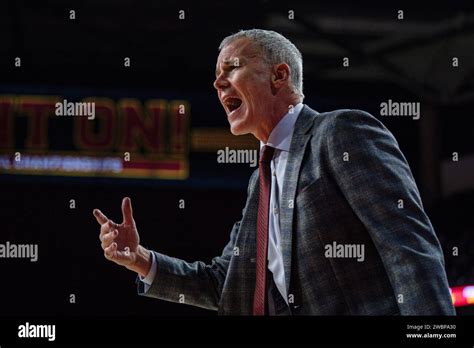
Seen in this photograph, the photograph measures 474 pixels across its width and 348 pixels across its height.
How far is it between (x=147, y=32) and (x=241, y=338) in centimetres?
191

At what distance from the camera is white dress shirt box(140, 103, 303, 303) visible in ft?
7.02

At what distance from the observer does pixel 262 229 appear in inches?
87.0

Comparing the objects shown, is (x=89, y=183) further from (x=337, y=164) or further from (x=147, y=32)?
(x=337, y=164)

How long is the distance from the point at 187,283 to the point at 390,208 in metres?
0.79

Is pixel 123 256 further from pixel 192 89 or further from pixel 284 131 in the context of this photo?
pixel 192 89

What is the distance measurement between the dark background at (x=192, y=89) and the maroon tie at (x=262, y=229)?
3.53 ft

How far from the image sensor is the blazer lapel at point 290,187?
2072 millimetres

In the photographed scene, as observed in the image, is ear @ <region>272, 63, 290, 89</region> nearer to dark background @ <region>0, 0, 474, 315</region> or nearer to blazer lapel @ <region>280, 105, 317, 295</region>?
blazer lapel @ <region>280, 105, 317, 295</region>


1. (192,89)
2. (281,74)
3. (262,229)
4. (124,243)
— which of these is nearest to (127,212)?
(124,243)

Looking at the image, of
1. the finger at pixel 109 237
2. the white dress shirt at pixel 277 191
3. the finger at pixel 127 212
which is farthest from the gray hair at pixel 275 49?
the finger at pixel 109 237

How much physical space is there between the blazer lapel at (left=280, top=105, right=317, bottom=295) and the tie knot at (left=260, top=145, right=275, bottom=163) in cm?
14

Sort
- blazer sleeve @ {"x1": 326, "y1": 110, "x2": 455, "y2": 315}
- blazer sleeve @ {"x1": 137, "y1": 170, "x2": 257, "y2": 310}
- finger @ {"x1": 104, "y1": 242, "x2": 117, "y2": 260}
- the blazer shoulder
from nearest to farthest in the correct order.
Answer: blazer sleeve @ {"x1": 326, "y1": 110, "x2": 455, "y2": 315}, the blazer shoulder, finger @ {"x1": 104, "y1": 242, "x2": 117, "y2": 260}, blazer sleeve @ {"x1": 137, "y1": 170, "x2": 257, "y2": 310}

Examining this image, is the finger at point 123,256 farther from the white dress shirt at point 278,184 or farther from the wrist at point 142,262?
the white dress shirt at point 278,184

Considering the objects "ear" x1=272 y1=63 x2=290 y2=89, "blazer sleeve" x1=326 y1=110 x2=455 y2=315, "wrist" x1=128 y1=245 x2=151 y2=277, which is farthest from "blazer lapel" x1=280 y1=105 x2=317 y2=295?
"wrist" x1=128 y1=245 x2=151 y2=277
